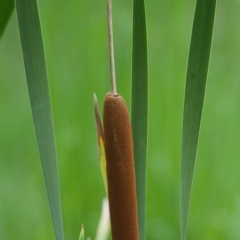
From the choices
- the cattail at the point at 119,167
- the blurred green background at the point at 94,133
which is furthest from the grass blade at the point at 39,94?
the blurred green background at the point at 94,133

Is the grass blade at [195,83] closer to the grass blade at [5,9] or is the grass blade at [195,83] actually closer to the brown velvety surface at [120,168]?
the brown velvety surface at [120,168]

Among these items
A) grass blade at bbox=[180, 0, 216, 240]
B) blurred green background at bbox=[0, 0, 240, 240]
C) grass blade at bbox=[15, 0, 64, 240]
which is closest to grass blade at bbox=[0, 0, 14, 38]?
grass blade at bbox=[15, 0, 64, 240]

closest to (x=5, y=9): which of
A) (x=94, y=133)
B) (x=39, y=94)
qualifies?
(x=39, y=94)

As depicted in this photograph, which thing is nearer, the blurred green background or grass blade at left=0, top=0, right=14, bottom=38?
grass blade at left=0, top=0, right=14, bottom=38

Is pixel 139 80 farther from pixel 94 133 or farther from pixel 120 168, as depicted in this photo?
pixel 94 133

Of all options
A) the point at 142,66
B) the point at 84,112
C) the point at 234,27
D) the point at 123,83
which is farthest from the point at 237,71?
the point at 142,66

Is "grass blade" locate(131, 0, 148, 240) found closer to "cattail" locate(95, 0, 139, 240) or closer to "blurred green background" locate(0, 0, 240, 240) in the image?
"cattail" locate(95, 0, 139, 240)
